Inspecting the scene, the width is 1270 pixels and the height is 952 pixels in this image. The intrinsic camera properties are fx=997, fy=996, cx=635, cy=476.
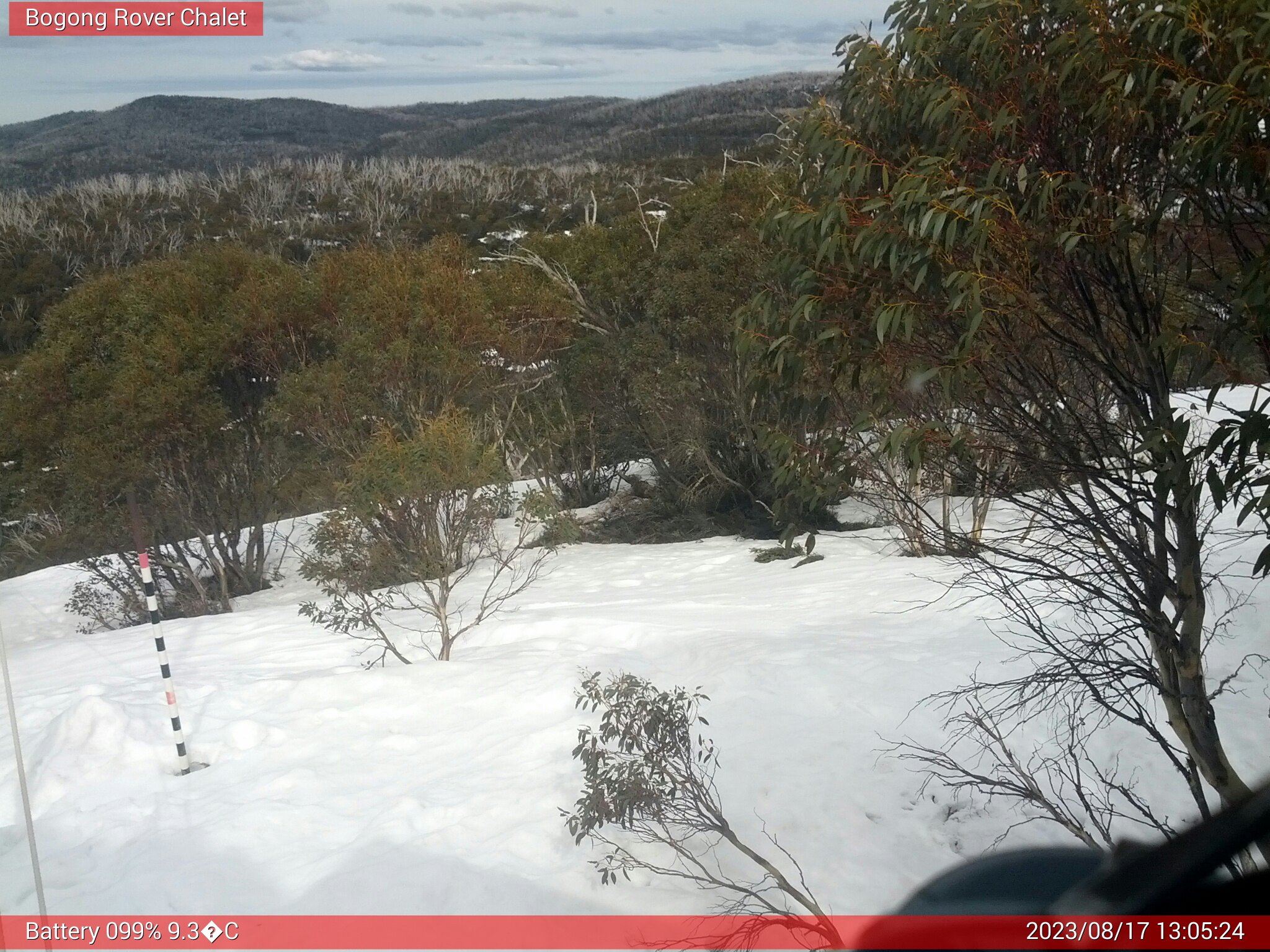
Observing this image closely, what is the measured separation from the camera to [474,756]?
3281 millimetres

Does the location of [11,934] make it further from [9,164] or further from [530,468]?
[530,468]

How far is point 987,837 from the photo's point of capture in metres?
2.76

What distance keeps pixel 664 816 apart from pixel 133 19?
2.72 meters

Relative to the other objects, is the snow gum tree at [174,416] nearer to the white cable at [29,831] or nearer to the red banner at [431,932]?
the white cable at [29,831]

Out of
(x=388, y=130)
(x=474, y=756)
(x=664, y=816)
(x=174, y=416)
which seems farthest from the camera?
(x=174, y=416)

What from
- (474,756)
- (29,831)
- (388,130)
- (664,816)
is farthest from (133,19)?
(388,130)

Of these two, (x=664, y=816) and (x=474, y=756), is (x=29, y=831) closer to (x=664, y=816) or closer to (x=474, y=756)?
(x=474, y=756)

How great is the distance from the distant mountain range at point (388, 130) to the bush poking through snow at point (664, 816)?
93.6 inches

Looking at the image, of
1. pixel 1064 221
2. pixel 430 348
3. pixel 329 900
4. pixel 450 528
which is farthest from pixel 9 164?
pixel 1064 221

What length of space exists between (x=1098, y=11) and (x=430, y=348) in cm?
549

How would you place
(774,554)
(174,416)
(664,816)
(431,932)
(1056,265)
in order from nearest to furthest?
(1056,265) → (431,932) → (664,816) → (774,554) → (174,416)

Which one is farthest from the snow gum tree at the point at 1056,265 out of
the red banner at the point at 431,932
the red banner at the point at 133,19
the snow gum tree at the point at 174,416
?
the snow gum tree at the point at 174,416

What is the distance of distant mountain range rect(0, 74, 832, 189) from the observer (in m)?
4.40

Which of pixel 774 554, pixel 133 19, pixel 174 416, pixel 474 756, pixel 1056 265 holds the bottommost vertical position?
pixel 774 554
